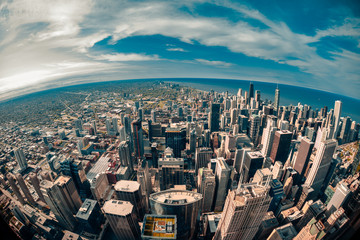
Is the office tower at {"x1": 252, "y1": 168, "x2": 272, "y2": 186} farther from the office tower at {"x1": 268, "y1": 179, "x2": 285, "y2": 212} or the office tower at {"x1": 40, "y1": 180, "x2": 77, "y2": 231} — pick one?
the office tower at {"x1": 40, "y1": 180, "x2": 77, "y2": 231}

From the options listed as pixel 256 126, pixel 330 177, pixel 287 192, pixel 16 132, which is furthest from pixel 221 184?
pixel 16 132

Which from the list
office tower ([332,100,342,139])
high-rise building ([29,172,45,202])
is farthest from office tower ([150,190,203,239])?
office tower ([332,100,342,139])

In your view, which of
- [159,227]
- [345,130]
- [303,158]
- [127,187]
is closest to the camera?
[159,227]

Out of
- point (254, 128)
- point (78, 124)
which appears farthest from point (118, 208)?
point (78, 124)

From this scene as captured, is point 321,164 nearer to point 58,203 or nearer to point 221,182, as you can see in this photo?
point 221,182

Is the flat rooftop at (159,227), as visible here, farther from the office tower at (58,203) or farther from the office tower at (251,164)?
the office tower at (251,164)

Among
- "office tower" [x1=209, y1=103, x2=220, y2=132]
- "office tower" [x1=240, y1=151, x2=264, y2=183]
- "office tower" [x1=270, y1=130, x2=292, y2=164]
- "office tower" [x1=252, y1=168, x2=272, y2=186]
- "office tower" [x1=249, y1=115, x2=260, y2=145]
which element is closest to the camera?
"office tower" [x1=252, y1=168, x2=272, y2=186]

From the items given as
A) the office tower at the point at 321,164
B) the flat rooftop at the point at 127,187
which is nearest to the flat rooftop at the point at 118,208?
the flat rooftop at the point at 127,187
